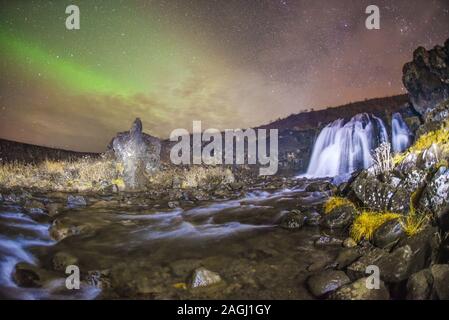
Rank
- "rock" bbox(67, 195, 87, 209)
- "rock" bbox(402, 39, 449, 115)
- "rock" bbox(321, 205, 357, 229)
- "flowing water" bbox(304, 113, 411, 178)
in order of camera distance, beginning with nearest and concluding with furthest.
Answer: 1. "rock" bbox(321, 205, 357, 229)
2. "rock" bbox(67, 195, 87, 209)
3. "rock" bbox(402, 39, 449, 115)
4. "flowing water" bbox(304, 113, 411, 178)

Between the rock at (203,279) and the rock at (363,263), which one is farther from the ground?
the rock at (363,263)

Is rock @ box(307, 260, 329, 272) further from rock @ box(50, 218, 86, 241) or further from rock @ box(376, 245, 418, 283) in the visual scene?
rock @ box(50, 218, 86, 241)

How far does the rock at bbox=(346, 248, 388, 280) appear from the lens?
18.2 ft

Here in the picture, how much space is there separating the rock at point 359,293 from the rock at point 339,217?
3.63m

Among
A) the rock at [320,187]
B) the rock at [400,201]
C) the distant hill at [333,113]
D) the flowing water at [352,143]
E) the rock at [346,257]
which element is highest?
the distant hill at [333,113]

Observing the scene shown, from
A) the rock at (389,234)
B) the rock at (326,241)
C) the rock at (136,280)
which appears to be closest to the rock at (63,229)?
the rock at (136,280)

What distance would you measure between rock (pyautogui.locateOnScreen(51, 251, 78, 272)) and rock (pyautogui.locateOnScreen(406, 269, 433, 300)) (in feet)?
22.3

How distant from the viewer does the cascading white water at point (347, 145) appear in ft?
77.6

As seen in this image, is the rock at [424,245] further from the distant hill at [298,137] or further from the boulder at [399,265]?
the distant hill at [298,137]

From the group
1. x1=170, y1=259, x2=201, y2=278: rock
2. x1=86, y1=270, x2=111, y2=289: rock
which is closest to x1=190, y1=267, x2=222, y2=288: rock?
x1=170, y1=259, x2=201, y2=278: rock

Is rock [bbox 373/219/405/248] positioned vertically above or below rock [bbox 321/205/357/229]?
below

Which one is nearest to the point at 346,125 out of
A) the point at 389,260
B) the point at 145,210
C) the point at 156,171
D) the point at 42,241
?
the point at 156,171

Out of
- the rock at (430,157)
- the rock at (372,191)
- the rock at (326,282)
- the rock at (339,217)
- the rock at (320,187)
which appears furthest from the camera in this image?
the rock at (320,187)
